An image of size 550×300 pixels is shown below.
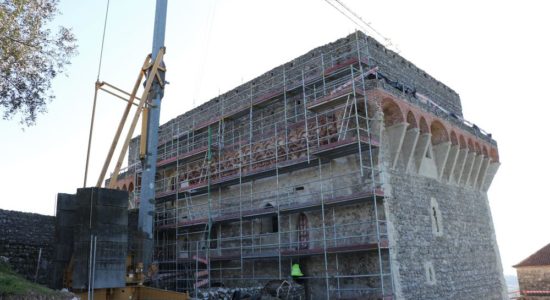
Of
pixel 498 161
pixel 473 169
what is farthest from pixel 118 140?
pixel 498 161

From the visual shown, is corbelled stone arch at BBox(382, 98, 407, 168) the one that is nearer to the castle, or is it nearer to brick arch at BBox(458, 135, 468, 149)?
the castle

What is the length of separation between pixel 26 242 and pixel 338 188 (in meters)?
11.4

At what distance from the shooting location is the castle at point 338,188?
13148 mm

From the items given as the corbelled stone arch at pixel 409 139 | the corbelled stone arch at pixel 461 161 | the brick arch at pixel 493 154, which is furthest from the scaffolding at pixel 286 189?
the brick arch at pixel 493 154

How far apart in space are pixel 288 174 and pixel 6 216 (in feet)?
33.4

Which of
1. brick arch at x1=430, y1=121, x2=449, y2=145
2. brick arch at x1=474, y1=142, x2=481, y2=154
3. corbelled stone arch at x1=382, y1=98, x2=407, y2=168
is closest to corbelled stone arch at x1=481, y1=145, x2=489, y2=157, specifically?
brick arch at x1=474, y1=142, x2=481, y2=154

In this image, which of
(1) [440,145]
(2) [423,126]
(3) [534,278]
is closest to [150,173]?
(2) [423,126]

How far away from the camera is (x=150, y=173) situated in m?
15.0

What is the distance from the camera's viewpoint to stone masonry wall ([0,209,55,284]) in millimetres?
14680

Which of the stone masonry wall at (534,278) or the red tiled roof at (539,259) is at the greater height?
the red tiled roof at (539,259)

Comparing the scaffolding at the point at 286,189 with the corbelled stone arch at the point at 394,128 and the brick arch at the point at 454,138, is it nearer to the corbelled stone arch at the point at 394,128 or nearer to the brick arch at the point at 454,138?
the corbelled stone arch at the point at 394,128

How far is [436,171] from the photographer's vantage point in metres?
16.4

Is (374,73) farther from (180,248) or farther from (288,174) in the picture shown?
(180,248)

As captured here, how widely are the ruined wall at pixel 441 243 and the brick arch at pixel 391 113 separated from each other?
5.74 feet
